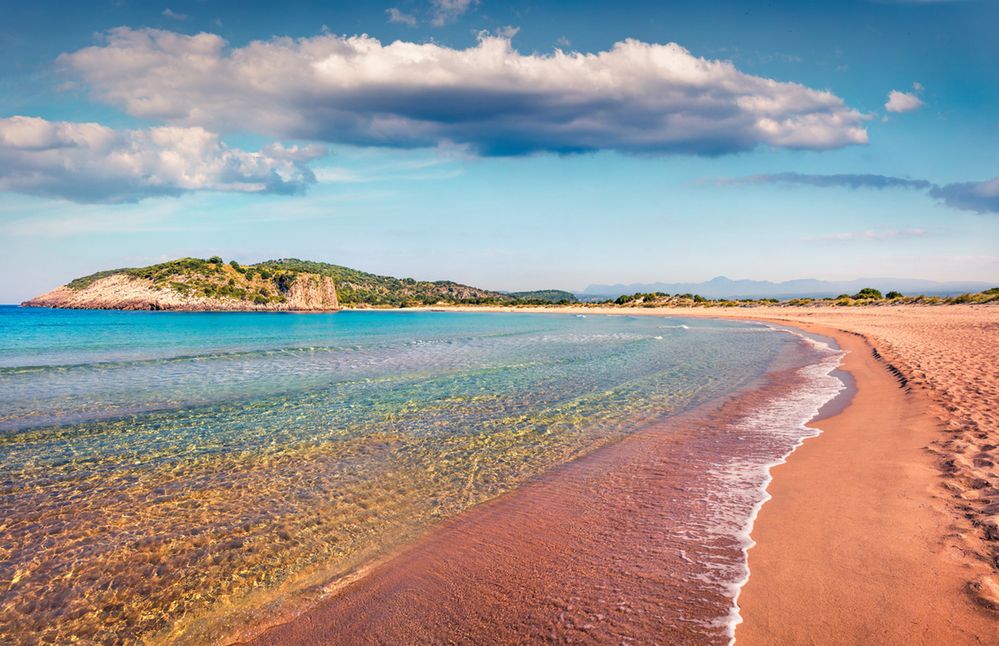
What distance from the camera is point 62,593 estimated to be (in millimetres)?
6078

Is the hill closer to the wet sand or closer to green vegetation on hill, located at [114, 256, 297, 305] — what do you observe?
green vegetation on hill, located at [114, 256, 297, 305]

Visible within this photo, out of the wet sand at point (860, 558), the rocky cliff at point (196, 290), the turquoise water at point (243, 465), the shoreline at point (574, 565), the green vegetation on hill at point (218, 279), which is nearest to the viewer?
the wet sand at point (860, 558)

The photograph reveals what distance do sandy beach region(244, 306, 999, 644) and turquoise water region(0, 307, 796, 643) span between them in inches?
35.2

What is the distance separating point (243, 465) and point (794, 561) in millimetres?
10177

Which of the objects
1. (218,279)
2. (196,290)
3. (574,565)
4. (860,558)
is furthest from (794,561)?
(218,279)

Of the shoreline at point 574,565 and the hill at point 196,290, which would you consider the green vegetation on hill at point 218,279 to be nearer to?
the hill at point 196,290

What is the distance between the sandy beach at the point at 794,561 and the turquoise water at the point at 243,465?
2.93 ft

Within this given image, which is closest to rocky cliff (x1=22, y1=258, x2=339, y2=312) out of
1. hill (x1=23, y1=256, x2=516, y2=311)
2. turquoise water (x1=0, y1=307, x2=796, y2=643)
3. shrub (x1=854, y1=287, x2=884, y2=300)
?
hill (x1=23, y1=256, x2=516, y2=311)

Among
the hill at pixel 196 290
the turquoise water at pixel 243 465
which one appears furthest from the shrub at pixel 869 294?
the hill at pixel 196 290

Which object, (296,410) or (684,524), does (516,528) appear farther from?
(296,410)

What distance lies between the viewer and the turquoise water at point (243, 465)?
618 cm

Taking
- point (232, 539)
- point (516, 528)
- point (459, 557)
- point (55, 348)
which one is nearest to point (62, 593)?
point (232, 539)

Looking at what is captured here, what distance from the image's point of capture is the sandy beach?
5098 millimetres

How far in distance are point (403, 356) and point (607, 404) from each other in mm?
18199
